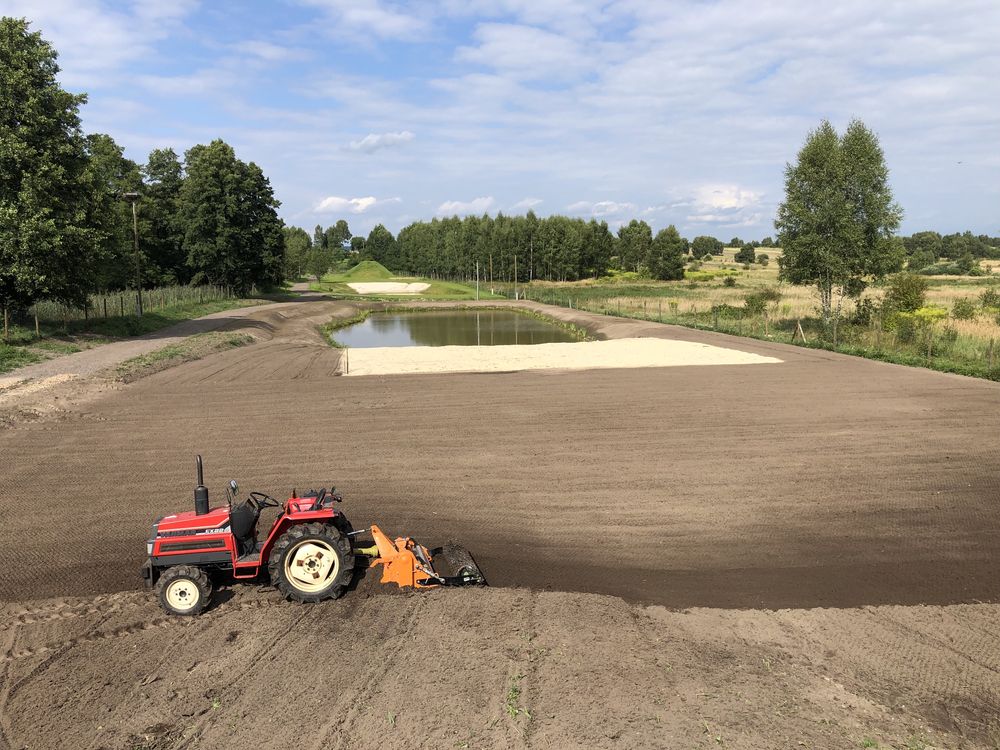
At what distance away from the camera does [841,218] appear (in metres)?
31.5

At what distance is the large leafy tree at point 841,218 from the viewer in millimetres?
31906

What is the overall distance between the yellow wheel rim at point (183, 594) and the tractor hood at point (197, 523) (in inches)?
19.9

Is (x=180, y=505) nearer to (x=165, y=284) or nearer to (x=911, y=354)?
(x=911, y=354)

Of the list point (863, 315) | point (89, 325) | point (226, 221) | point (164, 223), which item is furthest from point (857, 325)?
point (164, 223)

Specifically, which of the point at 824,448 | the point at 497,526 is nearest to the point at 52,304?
the point at 497,526

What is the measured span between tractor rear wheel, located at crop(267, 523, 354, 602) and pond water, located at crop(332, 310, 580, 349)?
30879 mm

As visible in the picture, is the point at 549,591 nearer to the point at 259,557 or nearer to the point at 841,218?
the point at 259,557

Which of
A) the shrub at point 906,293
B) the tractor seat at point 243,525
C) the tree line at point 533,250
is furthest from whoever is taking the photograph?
the tree line at point 533,250

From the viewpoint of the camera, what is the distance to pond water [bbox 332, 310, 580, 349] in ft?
134

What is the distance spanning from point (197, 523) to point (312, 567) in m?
1.25

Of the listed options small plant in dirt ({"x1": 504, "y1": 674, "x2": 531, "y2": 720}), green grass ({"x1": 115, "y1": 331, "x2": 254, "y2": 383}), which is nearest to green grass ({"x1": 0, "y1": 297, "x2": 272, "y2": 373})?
green grass ({"x1": 115, "y1": 331, "x2": 254, "y2": 383})

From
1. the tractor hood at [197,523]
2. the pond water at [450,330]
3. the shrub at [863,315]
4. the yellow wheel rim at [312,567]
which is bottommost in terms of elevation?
the pond water at [450,330]

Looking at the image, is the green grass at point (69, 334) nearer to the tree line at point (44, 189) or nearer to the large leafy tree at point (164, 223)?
the tree line at point (44, 189)

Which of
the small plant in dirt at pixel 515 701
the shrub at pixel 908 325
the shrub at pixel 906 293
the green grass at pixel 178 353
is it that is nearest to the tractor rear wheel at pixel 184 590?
the small plant in dirt at pixel 515 701
